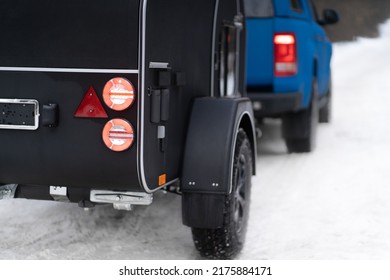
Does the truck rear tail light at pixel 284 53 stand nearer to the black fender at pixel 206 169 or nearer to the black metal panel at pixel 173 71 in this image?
the black metal panel at pixel 173 71

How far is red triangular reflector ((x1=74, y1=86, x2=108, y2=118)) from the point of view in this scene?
12.3 feet

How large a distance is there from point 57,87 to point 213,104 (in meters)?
1.13

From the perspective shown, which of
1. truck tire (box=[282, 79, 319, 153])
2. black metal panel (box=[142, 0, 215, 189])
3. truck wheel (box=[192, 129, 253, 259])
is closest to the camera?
black metal panel (box=[142, 0, 215, 189])

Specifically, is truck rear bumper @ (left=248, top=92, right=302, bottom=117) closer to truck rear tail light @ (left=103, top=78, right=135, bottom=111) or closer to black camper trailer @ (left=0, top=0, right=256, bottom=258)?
black camper trailer @ (left=0, top=0, right=256, bottom=258)

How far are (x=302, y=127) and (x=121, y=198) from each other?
4366mm

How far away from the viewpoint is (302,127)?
26.2ft

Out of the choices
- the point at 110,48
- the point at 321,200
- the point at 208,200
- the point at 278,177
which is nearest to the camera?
the point at 110,48

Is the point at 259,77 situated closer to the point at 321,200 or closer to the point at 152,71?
the point at 321,200

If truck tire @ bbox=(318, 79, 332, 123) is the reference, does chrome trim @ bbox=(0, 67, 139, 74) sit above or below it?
above

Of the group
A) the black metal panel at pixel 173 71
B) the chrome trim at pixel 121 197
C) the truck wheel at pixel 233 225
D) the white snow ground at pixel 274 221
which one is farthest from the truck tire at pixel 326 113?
the chrome trim at pixel 121 197

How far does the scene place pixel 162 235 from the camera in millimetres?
5250

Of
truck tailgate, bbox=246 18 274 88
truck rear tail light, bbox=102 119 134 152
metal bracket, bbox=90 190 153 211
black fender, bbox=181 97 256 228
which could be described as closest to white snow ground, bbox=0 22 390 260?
black fender, bbox=181 97 256 228

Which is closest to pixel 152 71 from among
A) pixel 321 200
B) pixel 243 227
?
pixel 243 227

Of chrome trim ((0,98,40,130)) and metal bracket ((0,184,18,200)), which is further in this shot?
metal bracket ((0,184,18,200))
